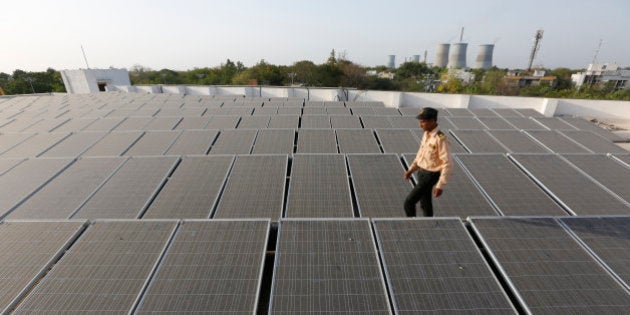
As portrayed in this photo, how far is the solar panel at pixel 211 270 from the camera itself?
2.78 metres

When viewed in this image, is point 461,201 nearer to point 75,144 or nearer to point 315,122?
point 315,122

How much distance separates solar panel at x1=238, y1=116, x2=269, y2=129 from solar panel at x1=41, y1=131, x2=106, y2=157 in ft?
15.2

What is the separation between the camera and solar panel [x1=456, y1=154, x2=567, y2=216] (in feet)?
14.9

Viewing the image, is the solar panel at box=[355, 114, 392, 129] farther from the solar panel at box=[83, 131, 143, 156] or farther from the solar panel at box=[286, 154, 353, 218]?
the solar panel at box=[83, 131, 143, 156]

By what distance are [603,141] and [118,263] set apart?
1377cm

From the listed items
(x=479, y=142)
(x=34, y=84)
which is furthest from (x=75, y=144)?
(x=34, y=84)

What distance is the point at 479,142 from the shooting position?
7.98m

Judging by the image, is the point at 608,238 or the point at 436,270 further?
the point at 608,238

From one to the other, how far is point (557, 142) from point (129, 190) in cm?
1224

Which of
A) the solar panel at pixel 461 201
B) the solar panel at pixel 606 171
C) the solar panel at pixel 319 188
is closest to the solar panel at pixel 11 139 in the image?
the solar panel at pixel 319 188

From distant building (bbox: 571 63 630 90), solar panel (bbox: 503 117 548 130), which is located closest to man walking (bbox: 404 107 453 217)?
solar panel (bbox: 503 117 548 130)

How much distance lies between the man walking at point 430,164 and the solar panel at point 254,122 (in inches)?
261

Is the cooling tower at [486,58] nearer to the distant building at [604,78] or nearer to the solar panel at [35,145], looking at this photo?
the distant building at [604,78]

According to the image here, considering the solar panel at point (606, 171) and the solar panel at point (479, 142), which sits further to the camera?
the solar panel at point (479, 142)
